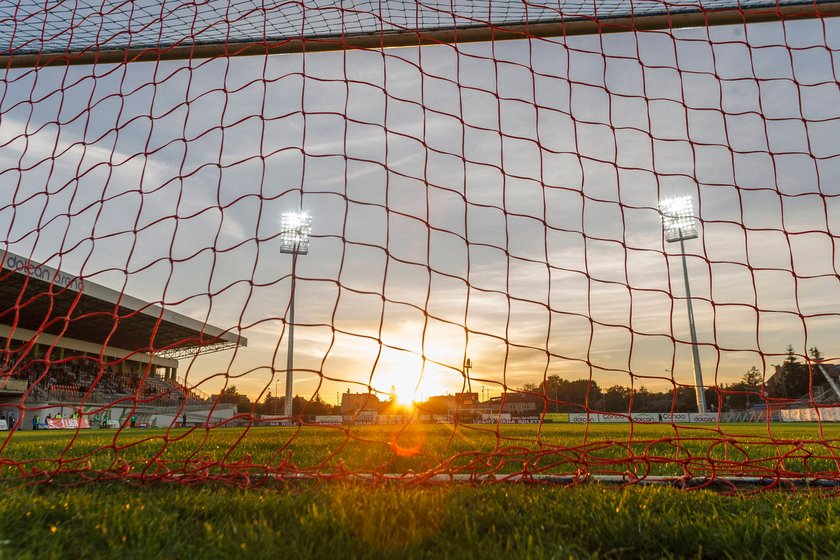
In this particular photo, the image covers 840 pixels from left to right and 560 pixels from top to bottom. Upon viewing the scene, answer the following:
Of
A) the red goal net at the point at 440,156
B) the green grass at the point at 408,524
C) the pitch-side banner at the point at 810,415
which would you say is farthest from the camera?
the pitch-side banner at the point at 810,415

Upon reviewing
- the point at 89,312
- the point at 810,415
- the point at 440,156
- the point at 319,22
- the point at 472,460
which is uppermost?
the point at 89,312

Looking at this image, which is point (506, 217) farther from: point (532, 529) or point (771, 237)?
point (771, 237)

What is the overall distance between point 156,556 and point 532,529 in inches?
36.7

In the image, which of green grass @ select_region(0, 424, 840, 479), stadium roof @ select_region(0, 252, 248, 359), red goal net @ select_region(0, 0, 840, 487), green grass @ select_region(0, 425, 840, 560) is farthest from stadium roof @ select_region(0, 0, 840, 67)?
stadium roof @ select_region(0, 252, 248, 359)

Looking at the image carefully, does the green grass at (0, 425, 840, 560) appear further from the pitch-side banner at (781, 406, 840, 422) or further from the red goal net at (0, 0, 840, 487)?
the pitch-side banner at (781, 406, 840, 422)

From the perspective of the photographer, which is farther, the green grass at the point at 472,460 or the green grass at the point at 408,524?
the green grass at the point at 472,460

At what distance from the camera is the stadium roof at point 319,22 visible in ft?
10.6

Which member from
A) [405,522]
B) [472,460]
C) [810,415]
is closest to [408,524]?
[405,522]

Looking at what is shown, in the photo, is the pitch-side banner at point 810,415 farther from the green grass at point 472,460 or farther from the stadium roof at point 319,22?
the stadium roof at point 319,22

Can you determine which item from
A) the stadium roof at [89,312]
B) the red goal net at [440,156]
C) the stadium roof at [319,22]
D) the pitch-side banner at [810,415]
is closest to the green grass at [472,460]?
the red goal net at [440,156]

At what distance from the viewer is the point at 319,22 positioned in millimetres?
3373

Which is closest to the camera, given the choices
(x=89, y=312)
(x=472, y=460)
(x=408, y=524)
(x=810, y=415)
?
(x=408, y=524)

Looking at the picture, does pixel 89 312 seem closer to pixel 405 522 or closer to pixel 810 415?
pixel 405 522

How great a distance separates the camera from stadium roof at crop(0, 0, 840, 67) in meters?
3.23
